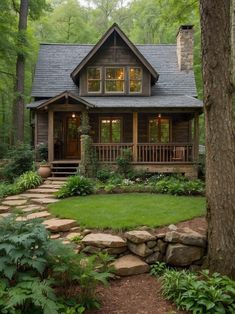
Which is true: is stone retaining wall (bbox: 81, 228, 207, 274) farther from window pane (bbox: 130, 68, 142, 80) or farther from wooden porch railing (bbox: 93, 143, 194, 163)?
window pane (bbox: 130, 68, 142, 80)

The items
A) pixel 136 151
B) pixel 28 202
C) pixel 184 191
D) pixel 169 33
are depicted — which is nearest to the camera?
pixel 28 202

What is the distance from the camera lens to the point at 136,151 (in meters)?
14.8

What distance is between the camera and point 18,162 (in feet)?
47.1

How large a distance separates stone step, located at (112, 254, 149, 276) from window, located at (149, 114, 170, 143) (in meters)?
12.0

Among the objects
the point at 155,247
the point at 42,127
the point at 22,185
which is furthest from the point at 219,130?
the point at 42,127

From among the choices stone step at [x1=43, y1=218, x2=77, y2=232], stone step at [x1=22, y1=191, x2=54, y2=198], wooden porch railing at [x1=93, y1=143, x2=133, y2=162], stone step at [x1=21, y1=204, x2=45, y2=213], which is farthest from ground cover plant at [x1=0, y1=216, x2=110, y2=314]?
wooden porch railing at [x1=93, y1=143, x2=133, y2=162]

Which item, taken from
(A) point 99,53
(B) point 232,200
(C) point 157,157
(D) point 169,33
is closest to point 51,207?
(B) point 232,200

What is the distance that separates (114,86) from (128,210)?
10374 millimetres

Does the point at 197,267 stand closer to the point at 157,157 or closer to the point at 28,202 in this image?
the point at 28,202

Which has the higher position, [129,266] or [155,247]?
[155,247]

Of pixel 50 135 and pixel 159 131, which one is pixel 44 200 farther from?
pixel 159 131

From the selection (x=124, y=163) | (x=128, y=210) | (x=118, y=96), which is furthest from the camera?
(x=118, y=96)

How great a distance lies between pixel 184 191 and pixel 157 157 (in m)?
5.30

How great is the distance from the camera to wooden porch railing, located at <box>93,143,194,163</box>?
1489 cm
